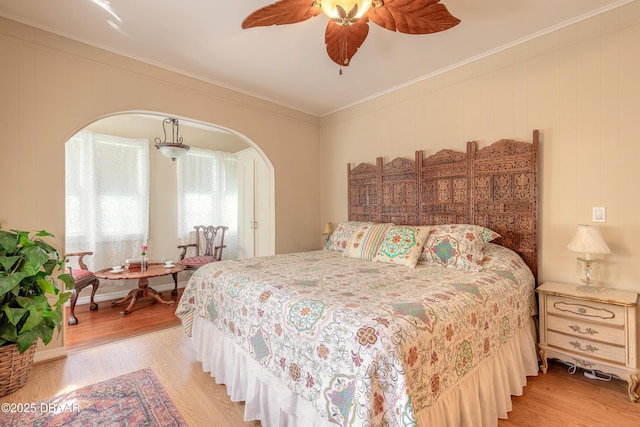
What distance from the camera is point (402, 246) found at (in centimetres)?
255

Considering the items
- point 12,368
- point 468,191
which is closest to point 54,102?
point 12,368

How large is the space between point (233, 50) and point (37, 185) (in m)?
2.00

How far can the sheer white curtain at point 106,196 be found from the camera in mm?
3916

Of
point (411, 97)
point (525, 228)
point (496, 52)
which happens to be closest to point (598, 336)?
point (525, 228)

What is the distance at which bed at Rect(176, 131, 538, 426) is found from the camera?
1.22 meters

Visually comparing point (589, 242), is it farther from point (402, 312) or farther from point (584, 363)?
point (402, 312)

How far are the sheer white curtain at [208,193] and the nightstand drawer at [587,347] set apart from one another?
4515 mm

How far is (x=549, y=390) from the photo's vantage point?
2045mm

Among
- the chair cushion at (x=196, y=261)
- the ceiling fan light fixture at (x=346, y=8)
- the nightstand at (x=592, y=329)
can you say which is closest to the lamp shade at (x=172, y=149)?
the chair cushion at (x=196, y=261)

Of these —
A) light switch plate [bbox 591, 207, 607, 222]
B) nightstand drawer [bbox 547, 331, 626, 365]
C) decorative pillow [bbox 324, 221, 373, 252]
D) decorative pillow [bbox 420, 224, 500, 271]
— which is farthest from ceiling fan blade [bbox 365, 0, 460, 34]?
nightstand drawer [bbox 547, 331, 626, 365]

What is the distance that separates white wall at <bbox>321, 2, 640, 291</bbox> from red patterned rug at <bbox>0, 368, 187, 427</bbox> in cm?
306

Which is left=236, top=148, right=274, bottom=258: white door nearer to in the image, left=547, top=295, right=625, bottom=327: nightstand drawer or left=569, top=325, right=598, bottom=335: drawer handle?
left=547, top=295, right=625, bottom=327: nightstand drawer

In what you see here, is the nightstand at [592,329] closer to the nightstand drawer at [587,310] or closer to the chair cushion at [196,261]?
the nightstand drawer at [587,310]

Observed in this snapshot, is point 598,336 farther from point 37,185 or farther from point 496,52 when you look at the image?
point 37,185
